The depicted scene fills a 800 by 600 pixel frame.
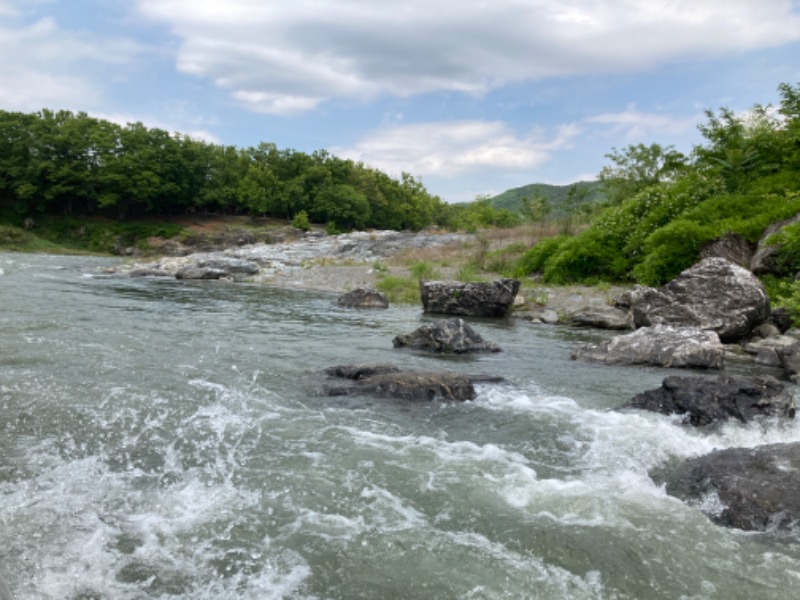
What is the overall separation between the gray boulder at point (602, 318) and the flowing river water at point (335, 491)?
680 centimetres

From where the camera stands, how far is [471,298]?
19406 millimetres

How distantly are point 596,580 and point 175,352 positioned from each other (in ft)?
29.7

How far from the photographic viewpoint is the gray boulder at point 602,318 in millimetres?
16828

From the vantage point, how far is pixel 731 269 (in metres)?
14.6

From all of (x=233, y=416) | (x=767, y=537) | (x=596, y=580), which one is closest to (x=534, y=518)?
(x=596, y=580)

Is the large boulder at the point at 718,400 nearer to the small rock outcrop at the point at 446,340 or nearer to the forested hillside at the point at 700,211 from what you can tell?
the small rock outcrop at the point at 446,340

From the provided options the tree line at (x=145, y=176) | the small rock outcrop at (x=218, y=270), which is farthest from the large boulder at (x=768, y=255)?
the tree line at (x=145, y=176)

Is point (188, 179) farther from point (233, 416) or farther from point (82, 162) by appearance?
point (233, 416)

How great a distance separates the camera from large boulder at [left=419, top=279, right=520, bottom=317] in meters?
19.2

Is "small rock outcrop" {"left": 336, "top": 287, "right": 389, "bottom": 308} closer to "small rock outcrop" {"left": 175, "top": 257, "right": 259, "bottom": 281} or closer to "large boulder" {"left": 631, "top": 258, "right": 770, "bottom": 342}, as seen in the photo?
"large boulder" {"left": 631, "top": 258, "right": 770, "bottom": 342}

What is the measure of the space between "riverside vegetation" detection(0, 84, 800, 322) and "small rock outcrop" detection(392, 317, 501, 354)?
6.67m

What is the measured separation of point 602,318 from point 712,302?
345 cm

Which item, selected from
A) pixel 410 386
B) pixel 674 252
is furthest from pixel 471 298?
pixel 410 386

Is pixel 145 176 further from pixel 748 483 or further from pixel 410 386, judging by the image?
pixel 748 483
